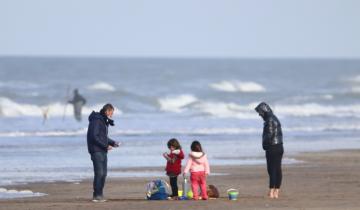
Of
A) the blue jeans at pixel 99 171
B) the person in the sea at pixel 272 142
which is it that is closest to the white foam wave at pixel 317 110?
the person in the sea at pixel 272 142

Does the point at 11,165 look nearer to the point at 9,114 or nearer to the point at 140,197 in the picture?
the point at 140,197

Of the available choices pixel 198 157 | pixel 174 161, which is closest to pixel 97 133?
pixel 174 161

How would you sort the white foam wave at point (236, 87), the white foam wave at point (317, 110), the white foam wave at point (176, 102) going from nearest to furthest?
the white foam wave at point (317, 110) → the white foam wave at point (176, 102) → the white foam wave at point (236, 87)

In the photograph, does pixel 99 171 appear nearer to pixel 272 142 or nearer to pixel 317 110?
pixel 272 142

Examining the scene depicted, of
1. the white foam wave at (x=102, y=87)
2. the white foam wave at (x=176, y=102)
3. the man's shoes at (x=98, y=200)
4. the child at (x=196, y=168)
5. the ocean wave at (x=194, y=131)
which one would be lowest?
the man's shoes at (x=98, y=200)

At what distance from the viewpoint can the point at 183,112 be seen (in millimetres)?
52000

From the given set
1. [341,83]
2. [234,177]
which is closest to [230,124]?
[234,177]

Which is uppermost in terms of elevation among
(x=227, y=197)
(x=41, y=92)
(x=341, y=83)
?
(x=341, y=83)

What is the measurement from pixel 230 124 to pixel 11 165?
18.8m

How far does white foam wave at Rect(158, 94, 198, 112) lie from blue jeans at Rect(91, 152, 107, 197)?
120 feet

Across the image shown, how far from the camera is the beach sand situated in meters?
16.4

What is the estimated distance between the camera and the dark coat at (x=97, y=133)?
17266mm

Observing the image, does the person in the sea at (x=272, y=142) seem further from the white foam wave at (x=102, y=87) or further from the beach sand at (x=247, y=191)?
the white foam wave at (x=102, y=87)

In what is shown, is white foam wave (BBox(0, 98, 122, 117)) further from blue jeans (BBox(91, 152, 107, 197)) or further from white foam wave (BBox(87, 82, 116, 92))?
blue jeans (BBox(91, 152, 107, 197))
